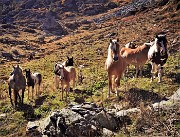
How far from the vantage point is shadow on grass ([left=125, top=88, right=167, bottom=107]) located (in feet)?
39.9

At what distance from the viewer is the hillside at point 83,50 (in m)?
13.6

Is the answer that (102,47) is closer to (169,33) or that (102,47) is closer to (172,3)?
(169,33)

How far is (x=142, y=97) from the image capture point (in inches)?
519

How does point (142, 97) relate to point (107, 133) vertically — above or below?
above

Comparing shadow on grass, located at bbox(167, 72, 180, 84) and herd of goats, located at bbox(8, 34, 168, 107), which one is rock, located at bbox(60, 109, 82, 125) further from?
shadow on grass, located at bbox(167, 72, 180, 84)

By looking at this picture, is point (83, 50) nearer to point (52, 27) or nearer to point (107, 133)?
point (52, 27)

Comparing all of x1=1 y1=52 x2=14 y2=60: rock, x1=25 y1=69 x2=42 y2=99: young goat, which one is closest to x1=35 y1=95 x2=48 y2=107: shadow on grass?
x1=25 y1=69 x2=42 y2=99: young goat

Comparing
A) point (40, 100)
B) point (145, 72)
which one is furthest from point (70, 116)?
point (145, 72)

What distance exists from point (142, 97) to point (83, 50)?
3486 centimetres

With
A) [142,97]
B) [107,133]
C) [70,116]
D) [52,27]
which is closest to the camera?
[107,133]

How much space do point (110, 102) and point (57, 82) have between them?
7.19 meters

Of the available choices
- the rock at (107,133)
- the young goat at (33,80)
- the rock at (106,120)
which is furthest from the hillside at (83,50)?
the young goat at (33,80)

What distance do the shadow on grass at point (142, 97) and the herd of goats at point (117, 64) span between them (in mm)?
1108

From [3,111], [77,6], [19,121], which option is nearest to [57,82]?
[3,111]
